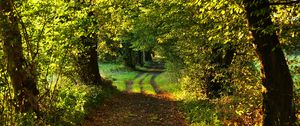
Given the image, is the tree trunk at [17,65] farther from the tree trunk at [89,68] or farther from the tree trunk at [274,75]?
the tree trunk at [89,68]

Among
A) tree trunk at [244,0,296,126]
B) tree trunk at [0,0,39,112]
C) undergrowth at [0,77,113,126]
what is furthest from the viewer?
tree trunk at [0,0,39,112]

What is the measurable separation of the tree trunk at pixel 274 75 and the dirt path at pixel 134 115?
23.3 feet

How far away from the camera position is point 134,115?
713 inches

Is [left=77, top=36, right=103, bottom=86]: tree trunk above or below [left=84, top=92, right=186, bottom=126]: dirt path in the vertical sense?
above

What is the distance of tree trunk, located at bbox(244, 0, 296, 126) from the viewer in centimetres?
859

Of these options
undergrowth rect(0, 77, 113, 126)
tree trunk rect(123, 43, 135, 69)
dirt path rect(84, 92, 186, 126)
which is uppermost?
tree trunk rect(123, 43, 135, 69)

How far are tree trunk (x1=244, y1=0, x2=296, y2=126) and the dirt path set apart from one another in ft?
23.3

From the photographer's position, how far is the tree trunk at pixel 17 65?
996 cm

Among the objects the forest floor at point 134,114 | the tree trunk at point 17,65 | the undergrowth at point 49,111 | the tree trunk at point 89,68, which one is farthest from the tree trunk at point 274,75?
the tree trunk at point 89,68

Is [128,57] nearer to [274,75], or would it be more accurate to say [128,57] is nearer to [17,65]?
[17,65]

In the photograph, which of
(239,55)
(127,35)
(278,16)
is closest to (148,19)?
(239,55)

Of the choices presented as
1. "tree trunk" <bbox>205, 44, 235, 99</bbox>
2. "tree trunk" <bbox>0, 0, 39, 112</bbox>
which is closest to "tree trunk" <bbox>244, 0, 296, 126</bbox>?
"tree trunk" <bbox>0, 0, 39, 112</bbox>

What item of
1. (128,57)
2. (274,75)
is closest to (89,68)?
(274,75)

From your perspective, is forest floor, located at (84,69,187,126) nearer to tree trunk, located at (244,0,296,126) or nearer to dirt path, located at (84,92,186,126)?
dirt path, located at (84,92,186,126)
